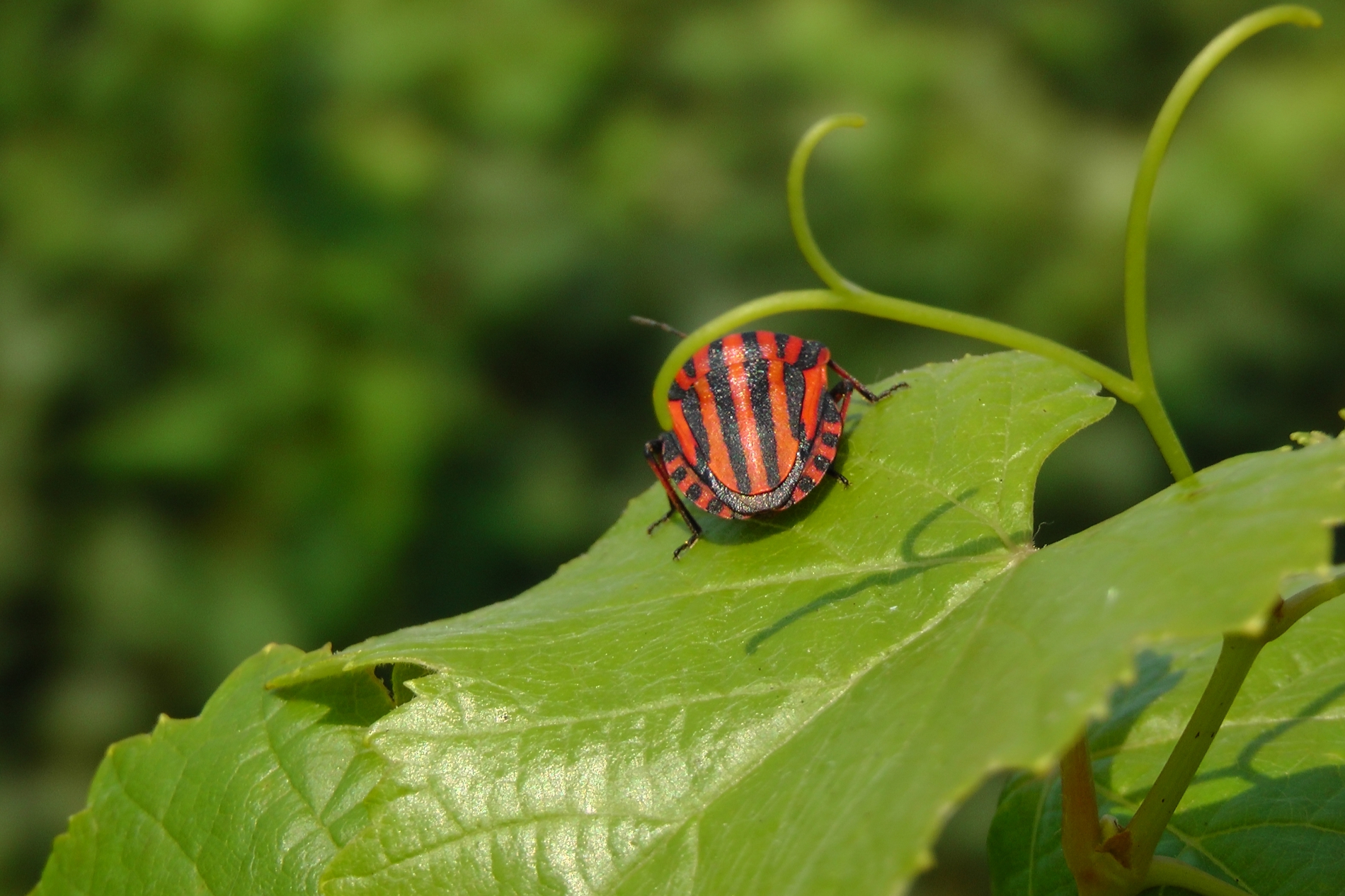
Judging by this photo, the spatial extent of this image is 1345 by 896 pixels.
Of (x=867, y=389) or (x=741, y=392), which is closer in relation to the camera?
(x=867, y=389)

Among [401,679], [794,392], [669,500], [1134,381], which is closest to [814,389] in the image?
[794,392]

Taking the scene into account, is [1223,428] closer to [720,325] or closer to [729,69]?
[729,69]

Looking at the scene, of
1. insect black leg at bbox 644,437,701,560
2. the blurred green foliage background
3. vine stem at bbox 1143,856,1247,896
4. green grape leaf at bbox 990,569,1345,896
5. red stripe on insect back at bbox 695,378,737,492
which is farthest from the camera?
the blurred green foliage background

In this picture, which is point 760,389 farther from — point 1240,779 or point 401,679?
point 1240,779

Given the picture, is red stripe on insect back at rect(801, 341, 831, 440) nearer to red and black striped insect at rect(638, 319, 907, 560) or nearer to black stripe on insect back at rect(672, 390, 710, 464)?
red and black striped insect at rect(638, 319, 907, 560)

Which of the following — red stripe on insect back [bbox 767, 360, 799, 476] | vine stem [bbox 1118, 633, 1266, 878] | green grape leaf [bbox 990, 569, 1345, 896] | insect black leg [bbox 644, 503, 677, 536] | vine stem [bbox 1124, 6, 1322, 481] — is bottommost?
green grape leaf [bbox 990, 569, 1345, 896]

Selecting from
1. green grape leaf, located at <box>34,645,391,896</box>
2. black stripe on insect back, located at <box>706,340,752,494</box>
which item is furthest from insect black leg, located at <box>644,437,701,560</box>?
green grape leaf, located at <box>34,645,391,896</box>

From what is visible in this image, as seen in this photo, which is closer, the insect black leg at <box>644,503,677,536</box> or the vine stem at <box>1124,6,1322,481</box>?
the vine stem at <box>1124,6,1322,481</box>

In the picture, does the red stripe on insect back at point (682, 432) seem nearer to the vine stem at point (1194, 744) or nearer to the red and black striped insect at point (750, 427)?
the red and black striped insect at point (750, 427)
